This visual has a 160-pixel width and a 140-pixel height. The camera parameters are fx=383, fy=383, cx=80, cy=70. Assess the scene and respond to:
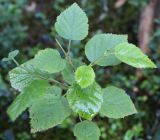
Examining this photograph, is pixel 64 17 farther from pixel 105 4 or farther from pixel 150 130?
pixel 105 4

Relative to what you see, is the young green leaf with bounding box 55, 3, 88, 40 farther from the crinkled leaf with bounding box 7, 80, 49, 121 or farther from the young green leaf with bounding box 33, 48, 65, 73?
the crinkled leaf with bounding box 7, 80, 49, 121

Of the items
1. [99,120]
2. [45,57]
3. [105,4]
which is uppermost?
[45,57]

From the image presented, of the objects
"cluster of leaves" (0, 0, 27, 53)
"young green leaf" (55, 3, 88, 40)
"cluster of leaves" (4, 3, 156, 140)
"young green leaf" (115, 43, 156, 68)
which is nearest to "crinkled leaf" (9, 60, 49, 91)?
"cluster of leaves" (4, 3, 156, 140)

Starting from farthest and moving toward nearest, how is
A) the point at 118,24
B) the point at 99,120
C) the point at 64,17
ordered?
the point at 118,24, the point at 99,120, the point at 64,17

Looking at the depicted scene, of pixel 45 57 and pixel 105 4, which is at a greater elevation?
pixel 45 57

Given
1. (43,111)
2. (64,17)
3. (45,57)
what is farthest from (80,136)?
(64,17)

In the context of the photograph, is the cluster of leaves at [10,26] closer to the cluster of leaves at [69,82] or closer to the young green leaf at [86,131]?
the cluster of leaves at [69,82]

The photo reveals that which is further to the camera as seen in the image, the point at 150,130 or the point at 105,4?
the point at 105,4

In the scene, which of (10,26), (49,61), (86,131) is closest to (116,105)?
(86,131)

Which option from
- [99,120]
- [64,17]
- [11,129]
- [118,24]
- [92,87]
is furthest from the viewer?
[118,24]
